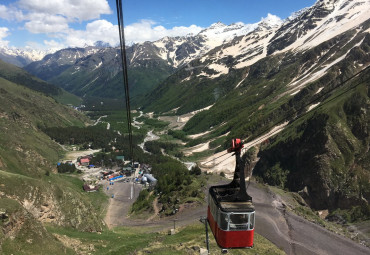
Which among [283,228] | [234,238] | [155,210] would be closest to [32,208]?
[155,210]

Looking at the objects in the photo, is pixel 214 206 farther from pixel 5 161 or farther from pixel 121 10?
pixel 5 161

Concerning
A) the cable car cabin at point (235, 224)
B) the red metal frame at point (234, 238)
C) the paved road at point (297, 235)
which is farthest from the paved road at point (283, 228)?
the cable car cabin at point (235, 224)

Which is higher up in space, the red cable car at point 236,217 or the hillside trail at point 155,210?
the red cable car at point 236,217

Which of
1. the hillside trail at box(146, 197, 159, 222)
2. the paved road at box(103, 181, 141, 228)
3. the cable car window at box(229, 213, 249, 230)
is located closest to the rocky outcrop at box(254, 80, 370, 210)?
the hillside trail at box(146, 197, 159, 222)

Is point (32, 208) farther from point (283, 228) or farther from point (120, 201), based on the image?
point (120, 201)

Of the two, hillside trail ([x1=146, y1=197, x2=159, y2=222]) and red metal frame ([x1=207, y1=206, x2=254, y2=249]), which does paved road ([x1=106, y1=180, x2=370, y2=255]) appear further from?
red metal frame ([x1=207, y1=206, x2=254, y2=249])

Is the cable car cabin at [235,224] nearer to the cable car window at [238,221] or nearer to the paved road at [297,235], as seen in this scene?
the cable car window at [238,221]

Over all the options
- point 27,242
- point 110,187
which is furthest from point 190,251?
point 110,187
